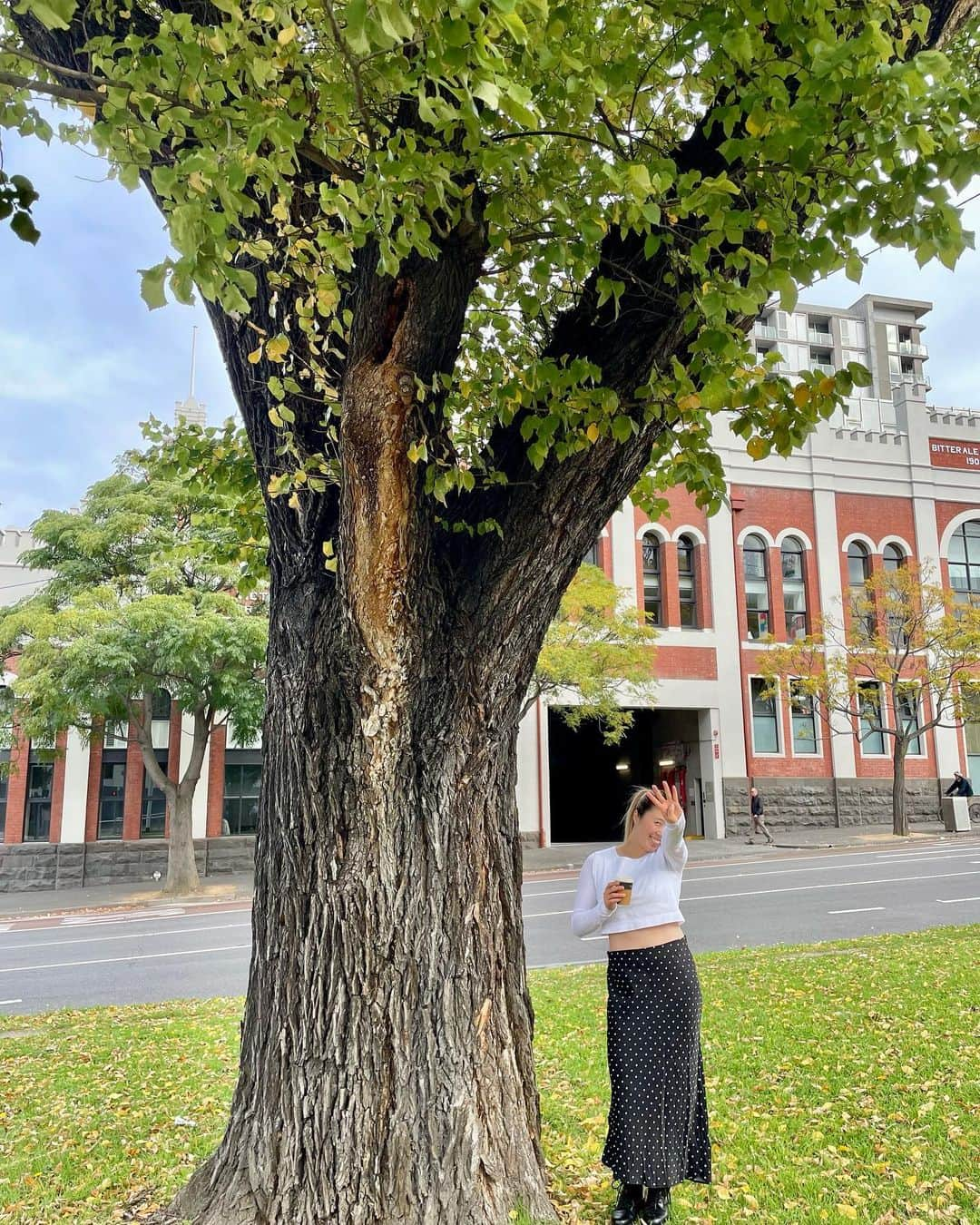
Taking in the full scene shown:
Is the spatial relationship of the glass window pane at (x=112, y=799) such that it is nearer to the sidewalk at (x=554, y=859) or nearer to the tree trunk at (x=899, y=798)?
the sidewalk at (x=554, y=859)

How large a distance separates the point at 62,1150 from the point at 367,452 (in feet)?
14.1

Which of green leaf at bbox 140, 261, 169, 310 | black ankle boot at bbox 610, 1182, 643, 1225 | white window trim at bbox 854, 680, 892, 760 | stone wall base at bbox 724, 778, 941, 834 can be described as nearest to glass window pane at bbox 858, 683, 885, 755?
white window trim at bbox 854, 680, 892, 760

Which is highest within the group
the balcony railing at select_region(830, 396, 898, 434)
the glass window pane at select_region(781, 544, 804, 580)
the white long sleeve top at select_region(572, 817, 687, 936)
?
the balcony railing at select_region(830, 396, 898, 434)

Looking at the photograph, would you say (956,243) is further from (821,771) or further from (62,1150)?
(821,771)

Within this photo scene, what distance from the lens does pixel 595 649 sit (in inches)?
920

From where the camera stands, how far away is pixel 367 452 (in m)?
3.67

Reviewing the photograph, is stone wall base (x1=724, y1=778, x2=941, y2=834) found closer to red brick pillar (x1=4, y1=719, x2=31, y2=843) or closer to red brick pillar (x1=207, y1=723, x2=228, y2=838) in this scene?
red brick pillar (x1=207, y1=723, x2=228, y2=838)

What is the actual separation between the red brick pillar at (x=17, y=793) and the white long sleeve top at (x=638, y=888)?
22.7 meters

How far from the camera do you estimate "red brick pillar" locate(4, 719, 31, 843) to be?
77.8 feet

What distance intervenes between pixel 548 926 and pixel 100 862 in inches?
583

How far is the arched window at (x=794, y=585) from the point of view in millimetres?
30938

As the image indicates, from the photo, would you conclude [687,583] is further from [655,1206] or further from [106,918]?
[655,1206]

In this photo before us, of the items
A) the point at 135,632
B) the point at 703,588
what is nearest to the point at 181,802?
the point at 135,632

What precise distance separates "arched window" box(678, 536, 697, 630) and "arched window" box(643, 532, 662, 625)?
0.72 m
